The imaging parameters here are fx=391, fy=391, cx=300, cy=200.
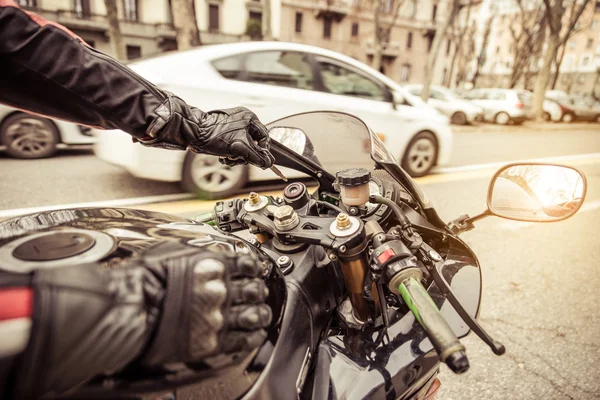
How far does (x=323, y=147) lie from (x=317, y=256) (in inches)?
22.0

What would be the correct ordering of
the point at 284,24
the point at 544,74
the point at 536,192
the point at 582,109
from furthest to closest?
the point at 284,24 < the point at 582,109 < the point at 544,74 < the point at 536,192

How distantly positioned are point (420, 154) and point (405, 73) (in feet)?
142

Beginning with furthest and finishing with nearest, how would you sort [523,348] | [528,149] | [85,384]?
[528,149], [523,348], [85,384]

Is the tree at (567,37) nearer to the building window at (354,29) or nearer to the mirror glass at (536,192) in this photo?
the building window at (354,29)

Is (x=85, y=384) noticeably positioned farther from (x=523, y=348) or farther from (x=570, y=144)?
(x=570, y=144)

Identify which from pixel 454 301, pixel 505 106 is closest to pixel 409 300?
pixel 454 301

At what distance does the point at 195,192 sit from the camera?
464 centimetres

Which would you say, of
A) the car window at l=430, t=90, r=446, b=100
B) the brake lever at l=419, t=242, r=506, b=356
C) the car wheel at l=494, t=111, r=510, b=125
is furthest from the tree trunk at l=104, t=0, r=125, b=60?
the car wheel at l=494, t=111, r=510, b=125

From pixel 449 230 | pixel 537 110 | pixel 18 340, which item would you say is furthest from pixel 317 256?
pixel 537 110

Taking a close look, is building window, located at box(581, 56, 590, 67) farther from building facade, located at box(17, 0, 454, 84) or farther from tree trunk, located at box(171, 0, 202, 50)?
tree trunk, located at box(171, 0, 202, 50)

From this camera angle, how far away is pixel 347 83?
5.68 metres

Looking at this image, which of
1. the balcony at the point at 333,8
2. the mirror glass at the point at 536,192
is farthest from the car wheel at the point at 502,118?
the balcony at the point at 333,8

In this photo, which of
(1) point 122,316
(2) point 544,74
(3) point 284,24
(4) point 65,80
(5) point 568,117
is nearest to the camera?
(1) point 122,316

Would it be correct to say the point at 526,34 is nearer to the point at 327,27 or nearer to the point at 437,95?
the point at 327,27
